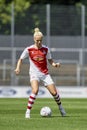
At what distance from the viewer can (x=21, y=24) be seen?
38250 mm

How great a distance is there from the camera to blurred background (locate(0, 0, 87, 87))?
1458 inches

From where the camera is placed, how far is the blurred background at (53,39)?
121 feet

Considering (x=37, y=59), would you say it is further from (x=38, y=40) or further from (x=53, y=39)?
(x=53, y=39)

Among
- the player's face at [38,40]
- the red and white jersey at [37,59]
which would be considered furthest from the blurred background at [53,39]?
the player's face at [38,40]

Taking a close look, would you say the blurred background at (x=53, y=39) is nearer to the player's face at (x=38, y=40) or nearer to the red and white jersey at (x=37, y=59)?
the red and white jersey at (x=37, y=59)

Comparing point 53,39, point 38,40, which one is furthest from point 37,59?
point 53,39

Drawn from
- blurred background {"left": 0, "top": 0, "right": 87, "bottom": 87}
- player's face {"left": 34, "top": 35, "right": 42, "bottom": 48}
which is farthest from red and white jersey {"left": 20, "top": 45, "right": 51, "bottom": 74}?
blurred background {"left": 0, "top": 0, "right": 87, "bottom": 87}

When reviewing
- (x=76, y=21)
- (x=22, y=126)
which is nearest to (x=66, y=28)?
(x=76, y=21)

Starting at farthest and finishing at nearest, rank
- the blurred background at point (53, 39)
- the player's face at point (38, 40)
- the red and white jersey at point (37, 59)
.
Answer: the blurred background at point (53, 39) → the red and white jersey at point (37, 59) → the player's face at point (38, 40)

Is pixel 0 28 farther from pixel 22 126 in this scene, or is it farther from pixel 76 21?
pixel 22 126

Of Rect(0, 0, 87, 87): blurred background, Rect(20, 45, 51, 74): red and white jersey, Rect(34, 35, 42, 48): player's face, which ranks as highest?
Rect(34, 35, 42, 48): player's face

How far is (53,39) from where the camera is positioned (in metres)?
37.5

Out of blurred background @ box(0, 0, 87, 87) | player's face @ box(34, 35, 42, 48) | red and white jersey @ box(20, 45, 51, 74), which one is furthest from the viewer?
blurred background @ box(0, 0, 87, 87)

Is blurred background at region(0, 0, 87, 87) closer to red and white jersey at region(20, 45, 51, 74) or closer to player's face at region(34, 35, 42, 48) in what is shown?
red and white jersey at region(20, 45, 51, 74)
